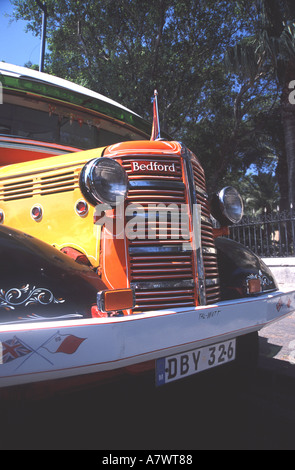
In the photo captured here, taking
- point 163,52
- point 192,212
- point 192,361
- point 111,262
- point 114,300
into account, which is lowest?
point 192,361

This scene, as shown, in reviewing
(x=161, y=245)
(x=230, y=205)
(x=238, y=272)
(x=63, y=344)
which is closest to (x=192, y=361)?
(x=161, y=245)

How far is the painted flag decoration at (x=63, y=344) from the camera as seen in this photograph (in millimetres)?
1481

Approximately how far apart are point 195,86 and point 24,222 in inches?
463

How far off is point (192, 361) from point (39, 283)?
1075 millimetres

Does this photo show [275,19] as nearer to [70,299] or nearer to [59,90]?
[59,90]

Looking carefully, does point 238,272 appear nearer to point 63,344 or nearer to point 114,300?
point 114,300

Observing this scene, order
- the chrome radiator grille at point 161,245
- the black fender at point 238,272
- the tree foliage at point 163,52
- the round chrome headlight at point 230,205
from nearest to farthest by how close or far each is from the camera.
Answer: the chrome radiator grille at point 161,245 < the black fender at point 238,272 < the round chrome headlight at point 230,205 < the tree foliage at point 163,52

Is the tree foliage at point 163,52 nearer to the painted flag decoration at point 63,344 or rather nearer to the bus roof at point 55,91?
the bus roof at point 55,91

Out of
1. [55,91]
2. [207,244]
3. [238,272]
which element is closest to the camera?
[207,244]

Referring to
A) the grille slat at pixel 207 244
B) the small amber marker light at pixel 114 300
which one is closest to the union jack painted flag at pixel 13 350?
the small amber marker light at pixel 114 300

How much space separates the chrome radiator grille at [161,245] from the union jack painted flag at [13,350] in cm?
81

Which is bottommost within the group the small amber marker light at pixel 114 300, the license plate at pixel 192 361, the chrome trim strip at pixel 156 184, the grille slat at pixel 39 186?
the license plate at pixel 192 361

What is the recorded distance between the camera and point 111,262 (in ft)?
7.23

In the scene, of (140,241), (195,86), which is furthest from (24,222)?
(195,86)
